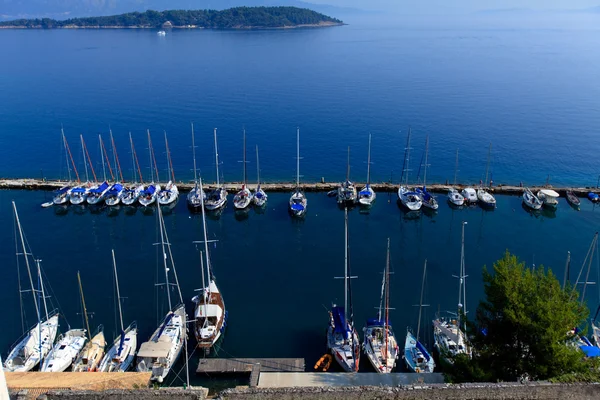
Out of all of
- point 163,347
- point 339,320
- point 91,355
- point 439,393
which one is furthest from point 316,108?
point 439,393

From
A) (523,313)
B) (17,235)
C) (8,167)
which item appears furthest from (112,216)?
(523,313)

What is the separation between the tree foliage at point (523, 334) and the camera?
18.6 meters

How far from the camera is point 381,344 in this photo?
26.6 meters

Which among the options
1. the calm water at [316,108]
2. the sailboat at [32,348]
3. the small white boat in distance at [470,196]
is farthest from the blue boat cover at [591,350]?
the calm water at [316,108]

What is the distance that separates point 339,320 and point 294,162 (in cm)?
3552

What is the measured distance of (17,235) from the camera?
40875mm

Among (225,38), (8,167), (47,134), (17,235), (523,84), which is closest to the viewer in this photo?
(17,235)

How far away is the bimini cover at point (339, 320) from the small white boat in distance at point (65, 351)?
1417 cm

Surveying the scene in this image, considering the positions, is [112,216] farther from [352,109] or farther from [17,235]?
[352,109]

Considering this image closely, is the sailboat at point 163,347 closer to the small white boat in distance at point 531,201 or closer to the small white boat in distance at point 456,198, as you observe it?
the small white boat in distance at point 456,198

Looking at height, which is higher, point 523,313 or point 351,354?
point 523,313

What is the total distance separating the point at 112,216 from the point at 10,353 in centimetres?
2115

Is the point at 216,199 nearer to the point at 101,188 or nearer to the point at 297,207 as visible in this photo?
the point at 297,207

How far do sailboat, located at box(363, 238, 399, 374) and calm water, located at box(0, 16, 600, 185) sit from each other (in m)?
29.9
